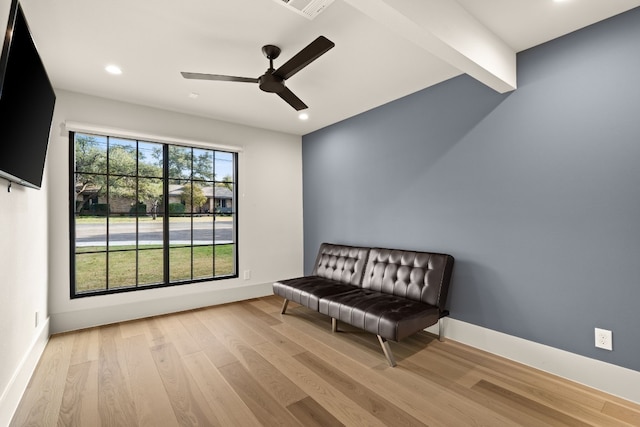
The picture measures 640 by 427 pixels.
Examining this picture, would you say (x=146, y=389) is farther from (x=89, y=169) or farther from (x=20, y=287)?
(x=89, y=169)

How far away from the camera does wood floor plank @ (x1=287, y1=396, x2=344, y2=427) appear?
175 centimetres

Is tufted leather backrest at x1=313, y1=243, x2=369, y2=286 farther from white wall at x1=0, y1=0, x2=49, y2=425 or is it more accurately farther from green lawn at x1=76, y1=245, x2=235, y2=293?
white wall at x1=0, y1=0, x2=49, y2=425

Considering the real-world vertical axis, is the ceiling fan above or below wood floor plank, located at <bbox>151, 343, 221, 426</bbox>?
above

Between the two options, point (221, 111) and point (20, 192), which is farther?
point (221, 111)

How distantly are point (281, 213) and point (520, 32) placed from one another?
11.9 ft

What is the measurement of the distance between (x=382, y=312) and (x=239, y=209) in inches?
106

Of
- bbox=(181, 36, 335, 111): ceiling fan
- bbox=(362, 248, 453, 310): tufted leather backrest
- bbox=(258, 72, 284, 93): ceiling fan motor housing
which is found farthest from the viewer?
bbox=(362, 248, 453, 310): tufted leather backrest

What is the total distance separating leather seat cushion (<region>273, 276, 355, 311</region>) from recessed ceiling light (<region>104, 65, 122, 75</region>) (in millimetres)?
2776

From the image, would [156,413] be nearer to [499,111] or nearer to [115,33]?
[115,33]

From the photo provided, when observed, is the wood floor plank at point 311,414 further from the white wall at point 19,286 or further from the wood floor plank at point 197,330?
the white wall at point 19,286

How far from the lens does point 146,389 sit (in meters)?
2.11

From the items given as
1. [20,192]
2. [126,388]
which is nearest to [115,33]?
[20,192]

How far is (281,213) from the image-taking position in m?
4.78

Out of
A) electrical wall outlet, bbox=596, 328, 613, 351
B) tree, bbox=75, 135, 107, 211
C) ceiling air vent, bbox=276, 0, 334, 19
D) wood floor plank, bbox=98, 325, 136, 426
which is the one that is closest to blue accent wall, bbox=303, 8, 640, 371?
electrical wall outlet, bbox=596, 328, 613, 351
